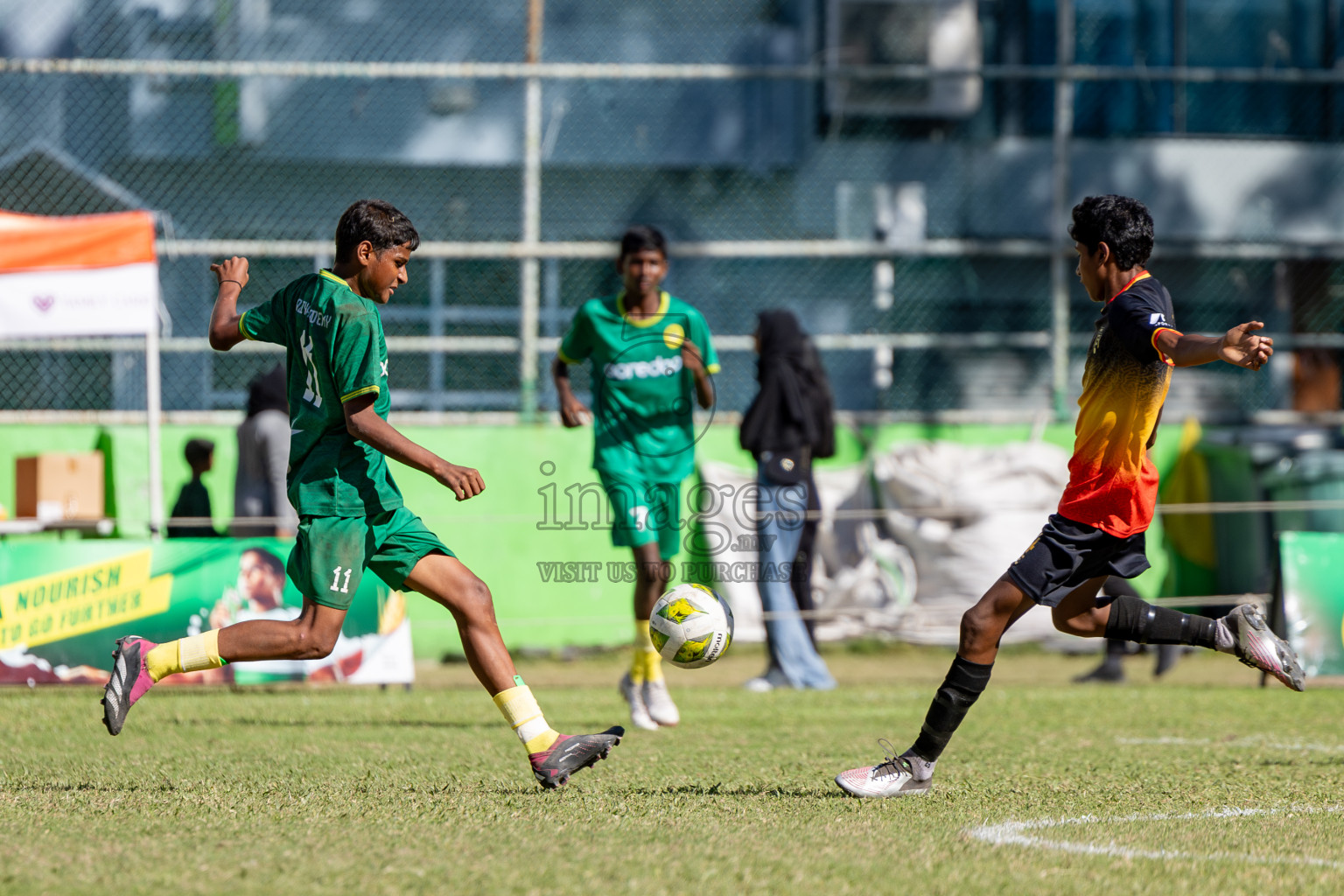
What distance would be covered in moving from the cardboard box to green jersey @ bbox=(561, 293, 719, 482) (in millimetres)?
5672

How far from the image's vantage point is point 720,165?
13969 mm

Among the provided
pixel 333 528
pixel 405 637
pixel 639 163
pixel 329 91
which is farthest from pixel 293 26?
pixel 333 528

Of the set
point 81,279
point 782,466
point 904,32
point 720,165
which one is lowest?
point 782,466

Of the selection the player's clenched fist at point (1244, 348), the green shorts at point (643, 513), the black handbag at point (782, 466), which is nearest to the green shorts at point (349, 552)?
the green shorts at point (643, 513)

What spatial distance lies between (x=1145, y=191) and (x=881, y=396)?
3972 mm

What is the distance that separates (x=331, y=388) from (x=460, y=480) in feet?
1.97

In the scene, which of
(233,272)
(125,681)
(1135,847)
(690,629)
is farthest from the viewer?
(690,629)

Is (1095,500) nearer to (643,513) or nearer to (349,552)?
(349,552)

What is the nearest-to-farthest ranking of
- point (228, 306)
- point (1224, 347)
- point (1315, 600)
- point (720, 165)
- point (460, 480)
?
point (1224, 347), point (460, 480), point (228, 306), point (1315, 600), point (720, 165)

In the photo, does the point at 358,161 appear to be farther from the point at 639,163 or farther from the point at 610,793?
the point at 610,793

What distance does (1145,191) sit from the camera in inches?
584

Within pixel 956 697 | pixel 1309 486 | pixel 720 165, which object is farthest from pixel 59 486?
pixel 1309 486

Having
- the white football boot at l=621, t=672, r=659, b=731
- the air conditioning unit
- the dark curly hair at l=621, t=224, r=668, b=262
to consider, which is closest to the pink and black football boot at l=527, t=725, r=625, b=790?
the white football boot at l=621, t=672, r=659, b=731

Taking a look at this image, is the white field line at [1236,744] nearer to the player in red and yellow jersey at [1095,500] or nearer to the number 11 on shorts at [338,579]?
the player in red and yellow jersey at [1095,500]
